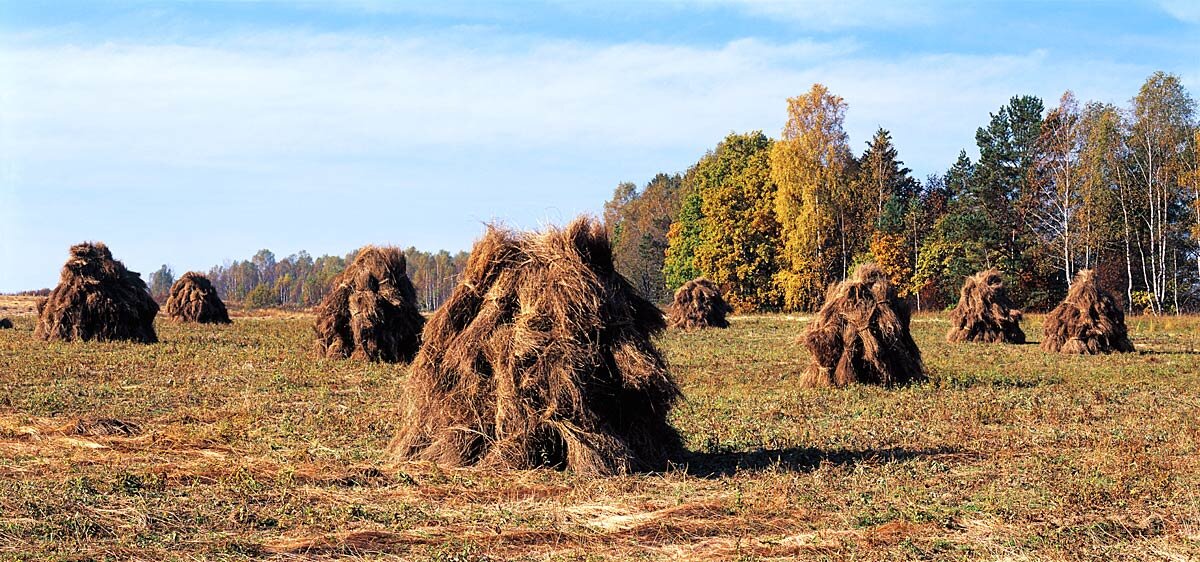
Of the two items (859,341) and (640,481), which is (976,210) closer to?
(859,341)

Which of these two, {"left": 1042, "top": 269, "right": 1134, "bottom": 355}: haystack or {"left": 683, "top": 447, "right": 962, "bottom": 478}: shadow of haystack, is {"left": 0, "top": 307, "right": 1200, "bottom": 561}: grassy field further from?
{"left": 1042, "top": 269, "right": 1134, "bottom": 355}: haystack

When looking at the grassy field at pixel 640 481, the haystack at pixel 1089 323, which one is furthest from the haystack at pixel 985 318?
the grassy field at pixel 640 481

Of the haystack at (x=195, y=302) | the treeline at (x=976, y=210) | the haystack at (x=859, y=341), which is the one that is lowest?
the haystack at (x=859, y=341)

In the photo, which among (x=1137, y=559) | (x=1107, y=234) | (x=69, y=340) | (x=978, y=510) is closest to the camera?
(x=1137, y=559)

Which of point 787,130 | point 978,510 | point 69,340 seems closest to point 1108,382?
point 978,510

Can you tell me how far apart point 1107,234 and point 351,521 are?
2483 inches

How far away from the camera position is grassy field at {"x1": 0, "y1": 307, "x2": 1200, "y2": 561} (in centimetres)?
938

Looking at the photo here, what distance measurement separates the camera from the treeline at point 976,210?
62.2 m

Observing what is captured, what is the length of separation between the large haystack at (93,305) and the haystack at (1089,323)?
2814cm

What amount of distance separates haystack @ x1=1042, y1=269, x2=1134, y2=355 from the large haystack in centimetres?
2814

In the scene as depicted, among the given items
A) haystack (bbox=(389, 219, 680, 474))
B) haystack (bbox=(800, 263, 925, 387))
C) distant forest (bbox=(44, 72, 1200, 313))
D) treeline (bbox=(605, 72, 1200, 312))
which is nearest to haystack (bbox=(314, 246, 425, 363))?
haystack (bbox=(800, 263, 925, 387))

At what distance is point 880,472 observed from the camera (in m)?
13.1

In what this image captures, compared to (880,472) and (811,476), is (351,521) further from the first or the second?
(880,472)

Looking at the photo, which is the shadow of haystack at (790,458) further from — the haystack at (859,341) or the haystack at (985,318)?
the haystack at (985,318)
